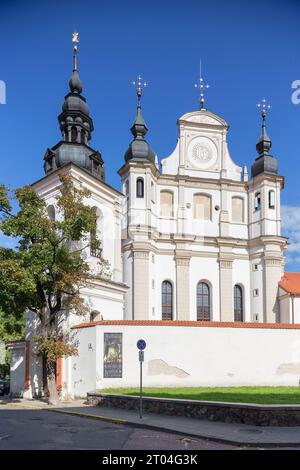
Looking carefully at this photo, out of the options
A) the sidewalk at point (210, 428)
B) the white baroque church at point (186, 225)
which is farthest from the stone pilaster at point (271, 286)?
the sidewalk at point (210, 428)

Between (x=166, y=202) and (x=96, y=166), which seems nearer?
(x=96, y=166)

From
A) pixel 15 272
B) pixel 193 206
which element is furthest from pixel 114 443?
pixel 193 206

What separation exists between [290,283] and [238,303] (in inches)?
169

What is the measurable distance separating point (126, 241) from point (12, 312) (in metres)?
17.8

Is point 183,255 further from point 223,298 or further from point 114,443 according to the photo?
point 114,443

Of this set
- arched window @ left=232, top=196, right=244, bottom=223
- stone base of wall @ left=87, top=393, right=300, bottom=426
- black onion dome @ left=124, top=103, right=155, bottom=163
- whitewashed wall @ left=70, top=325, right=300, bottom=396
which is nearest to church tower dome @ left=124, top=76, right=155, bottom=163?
black onion dome @ left=124, top=103, right=155, bottom=163

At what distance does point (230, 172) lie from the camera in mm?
47219

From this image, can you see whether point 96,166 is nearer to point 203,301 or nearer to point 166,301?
point 166,301

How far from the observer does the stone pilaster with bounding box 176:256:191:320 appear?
4262cm

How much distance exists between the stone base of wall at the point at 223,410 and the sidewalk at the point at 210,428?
22 centimetres

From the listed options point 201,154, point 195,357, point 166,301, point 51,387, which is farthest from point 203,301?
point 51,387

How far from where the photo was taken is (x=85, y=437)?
44.7 ft

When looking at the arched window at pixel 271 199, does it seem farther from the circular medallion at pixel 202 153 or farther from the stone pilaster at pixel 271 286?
the circular medallion at pixel 202 153

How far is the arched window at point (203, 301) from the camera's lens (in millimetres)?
43500
